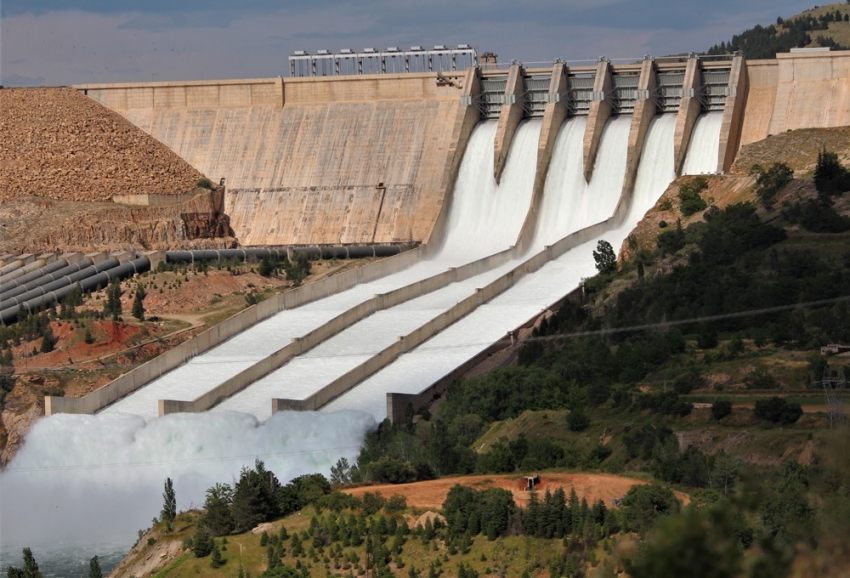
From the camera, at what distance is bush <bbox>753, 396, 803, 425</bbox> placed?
119 feet

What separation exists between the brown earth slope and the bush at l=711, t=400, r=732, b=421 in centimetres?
4481

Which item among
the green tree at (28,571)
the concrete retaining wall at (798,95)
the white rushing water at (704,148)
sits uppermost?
the concrete retaining wall at (798,95)

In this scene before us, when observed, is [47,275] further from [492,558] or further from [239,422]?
[492,558]

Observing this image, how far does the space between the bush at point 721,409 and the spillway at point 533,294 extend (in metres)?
14.0

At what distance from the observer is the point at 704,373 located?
4381cm

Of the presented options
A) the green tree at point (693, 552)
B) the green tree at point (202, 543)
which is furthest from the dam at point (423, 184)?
the green tree at point (693, 552)

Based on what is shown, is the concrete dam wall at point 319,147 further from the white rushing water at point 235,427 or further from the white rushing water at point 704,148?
the white rushing water at point 704,148

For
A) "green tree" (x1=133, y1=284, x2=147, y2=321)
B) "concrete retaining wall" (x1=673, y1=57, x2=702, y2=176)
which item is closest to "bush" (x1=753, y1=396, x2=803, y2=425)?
"green tree" (x1=133, y1=284, x2=147, y2=321)

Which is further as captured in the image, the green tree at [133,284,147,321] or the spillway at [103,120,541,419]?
the green tree at [133,284,147,321]

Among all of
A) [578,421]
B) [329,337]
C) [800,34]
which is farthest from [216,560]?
[800,34]

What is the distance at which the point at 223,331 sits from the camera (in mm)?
58000

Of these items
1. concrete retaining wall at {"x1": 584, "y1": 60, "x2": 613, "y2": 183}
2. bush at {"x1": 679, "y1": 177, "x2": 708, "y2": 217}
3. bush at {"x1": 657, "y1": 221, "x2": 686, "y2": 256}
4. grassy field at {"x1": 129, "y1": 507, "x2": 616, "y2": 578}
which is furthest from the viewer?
concrete retaining wall at {"x1": 584, "y1": 60, "x2": 613, "y2": 183}

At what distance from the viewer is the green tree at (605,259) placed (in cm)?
6103

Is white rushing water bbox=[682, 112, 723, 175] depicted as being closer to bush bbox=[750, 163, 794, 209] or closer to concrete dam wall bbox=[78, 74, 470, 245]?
bush bbox=[750, 163, 794, 209]
